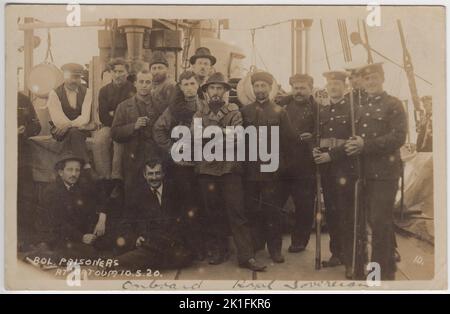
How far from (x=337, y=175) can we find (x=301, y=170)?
7.6 inches

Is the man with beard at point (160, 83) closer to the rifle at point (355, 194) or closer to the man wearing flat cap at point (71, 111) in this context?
the man wearing flat cap at point (71, 111)

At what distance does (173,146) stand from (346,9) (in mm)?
1185

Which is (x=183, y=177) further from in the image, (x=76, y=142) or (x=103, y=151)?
(x=76, y=142)

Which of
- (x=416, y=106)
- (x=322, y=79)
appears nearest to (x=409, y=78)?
(x=416, y=106)

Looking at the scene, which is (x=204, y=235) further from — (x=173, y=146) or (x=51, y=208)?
(x=51, y=208)

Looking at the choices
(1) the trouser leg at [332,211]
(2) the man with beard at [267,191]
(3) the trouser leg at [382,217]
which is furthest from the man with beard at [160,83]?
(3) the trouser leg at [382,217]

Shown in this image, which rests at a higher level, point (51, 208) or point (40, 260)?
point (51, 208)

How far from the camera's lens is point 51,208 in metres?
2.50

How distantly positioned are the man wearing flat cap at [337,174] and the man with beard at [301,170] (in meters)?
0.05

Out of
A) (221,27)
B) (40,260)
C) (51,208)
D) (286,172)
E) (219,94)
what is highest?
(221,27)

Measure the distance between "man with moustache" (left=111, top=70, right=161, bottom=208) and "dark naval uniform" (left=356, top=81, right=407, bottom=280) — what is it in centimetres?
110

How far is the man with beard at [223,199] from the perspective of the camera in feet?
8.11

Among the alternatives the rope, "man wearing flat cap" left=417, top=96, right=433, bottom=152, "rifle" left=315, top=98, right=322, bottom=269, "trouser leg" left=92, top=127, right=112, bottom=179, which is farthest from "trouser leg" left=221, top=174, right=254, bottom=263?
the rope

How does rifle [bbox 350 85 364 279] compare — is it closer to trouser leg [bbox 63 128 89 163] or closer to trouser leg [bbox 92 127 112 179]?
trouser leg [bbox 92 127 112 179]
